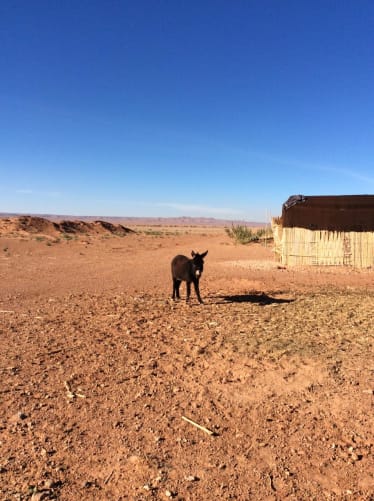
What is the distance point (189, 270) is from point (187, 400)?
17.8ft

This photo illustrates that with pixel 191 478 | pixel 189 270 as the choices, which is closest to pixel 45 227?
pixel 189 270

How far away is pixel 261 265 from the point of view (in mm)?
18078

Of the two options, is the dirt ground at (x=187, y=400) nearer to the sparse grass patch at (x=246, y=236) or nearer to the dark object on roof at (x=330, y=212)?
the dark object on roof at (x=330, y=212)

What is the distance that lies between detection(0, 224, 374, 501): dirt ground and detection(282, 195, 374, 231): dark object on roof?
8.18m

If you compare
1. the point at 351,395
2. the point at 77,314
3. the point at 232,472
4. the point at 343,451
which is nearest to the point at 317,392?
the point at 351,395

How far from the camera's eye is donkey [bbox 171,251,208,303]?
983cm

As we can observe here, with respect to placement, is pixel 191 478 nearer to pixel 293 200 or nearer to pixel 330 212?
pixel 293 200

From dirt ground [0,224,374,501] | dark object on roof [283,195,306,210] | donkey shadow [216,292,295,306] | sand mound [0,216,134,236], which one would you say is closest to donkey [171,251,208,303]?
dirt ground [0,224,374,501]

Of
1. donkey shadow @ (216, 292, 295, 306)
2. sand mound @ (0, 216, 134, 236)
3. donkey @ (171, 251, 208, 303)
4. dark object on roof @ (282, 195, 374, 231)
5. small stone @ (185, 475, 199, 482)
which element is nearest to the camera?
small stone @ (185, 475, 199, 482)

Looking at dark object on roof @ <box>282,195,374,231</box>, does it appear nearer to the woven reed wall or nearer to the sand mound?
the woven reed wall

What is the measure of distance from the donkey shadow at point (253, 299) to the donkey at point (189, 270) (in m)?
0.85

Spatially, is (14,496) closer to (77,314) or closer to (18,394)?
(18,394)

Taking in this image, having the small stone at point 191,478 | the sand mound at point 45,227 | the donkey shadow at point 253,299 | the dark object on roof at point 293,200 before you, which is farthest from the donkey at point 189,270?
the sand mound at point 45,227

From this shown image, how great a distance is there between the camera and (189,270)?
10.1 m
